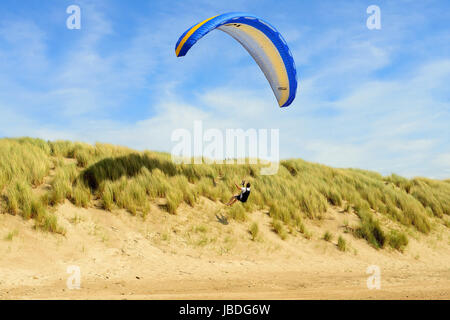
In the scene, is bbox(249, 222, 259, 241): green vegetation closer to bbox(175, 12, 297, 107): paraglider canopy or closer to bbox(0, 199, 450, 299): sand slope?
bbox(0, 199, 450, 299): sand slope

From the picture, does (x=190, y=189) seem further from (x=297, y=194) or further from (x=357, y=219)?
(x=357, y=219)

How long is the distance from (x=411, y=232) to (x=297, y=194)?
16.9 feet

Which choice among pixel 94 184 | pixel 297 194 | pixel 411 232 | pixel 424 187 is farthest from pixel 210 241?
pixel 424 187

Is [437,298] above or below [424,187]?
below

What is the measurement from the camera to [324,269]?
10930mm

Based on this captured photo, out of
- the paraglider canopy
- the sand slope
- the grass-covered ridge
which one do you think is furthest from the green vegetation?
the paraglider canopy

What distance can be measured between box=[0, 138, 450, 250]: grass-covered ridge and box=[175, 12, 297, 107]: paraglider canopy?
4.02 m

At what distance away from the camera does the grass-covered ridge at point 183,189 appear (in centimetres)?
1145

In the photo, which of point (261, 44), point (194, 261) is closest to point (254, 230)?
point (194, 261)

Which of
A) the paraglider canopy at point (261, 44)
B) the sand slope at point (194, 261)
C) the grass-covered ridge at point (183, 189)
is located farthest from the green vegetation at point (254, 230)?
the paraglider canopy at point (261, 44)

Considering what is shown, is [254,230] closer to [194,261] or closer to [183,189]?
[194,261]

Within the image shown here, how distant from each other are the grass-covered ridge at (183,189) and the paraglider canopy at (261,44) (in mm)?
4025

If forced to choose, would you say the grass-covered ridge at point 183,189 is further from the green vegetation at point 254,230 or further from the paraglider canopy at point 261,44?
the paraglider canopy at point 261,44

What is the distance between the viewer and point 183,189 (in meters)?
13.3
